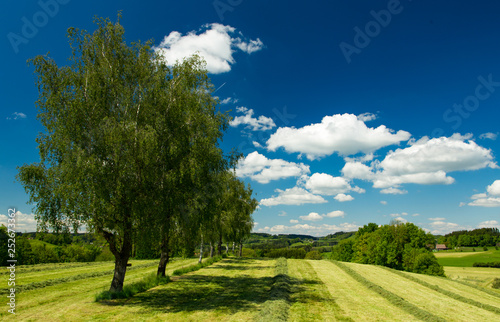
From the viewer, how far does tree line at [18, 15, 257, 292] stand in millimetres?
15992

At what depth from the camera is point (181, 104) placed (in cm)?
1889

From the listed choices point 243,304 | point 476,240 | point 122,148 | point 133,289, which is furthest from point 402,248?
point 476,240

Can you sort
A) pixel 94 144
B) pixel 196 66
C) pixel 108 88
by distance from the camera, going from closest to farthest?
pixel 94 144
pixel 108 88
pixel 196 66

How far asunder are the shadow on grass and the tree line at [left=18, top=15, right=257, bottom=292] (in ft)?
10.1

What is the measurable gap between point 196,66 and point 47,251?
56.0 metres

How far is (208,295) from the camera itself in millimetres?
19562

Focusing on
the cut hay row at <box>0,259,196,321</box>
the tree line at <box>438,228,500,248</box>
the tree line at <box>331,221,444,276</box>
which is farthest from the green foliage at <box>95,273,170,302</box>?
the tree line at <box>438,228,500,248</box>

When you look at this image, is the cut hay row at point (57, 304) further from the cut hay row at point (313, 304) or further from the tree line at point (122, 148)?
the cut hay row at point (313, 304)

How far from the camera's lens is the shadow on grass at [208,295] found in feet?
52.6

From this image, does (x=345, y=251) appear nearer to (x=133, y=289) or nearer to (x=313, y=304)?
(x=313, y=304)

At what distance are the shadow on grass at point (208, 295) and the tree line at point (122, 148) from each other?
3.07 m

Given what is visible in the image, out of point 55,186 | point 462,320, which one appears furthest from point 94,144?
point 462,320

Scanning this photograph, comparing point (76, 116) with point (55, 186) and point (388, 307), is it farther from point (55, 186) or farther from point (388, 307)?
point (388, 307)

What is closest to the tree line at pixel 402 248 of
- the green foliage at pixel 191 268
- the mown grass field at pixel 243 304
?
the mown grass field at pixel 243 304
